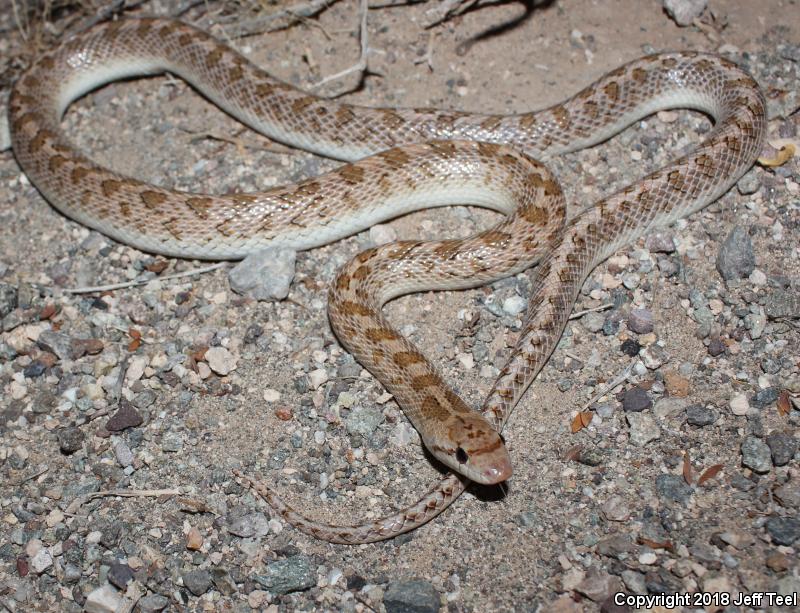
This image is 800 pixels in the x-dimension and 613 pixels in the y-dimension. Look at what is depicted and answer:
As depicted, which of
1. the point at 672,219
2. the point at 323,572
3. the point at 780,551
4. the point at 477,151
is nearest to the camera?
the point at 780,551

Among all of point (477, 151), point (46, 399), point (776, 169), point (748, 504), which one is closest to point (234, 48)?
point (477, 151)

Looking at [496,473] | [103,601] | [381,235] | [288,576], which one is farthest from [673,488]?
[103,601]

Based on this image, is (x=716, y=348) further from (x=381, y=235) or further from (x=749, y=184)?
(x=381, y=235)

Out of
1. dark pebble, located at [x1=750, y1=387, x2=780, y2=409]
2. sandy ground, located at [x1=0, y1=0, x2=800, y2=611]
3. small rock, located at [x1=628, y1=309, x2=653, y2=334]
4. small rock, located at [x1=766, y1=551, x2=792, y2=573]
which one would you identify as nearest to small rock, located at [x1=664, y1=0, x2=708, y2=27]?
sandy ground, located at [x1=0, y1=0, x2=800, y2=611]

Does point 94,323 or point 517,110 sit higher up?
point 517,110

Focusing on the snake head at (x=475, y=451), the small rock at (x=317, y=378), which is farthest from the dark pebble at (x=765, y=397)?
the small rock at (x=317, y=378)

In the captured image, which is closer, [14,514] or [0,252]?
[14,514]

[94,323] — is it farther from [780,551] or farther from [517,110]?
[780,551]
